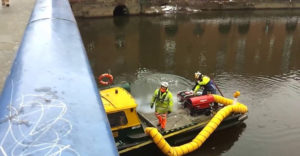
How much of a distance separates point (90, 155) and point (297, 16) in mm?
36633

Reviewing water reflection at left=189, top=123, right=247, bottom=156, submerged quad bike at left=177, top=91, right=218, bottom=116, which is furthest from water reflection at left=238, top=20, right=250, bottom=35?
submerged quad bike at left=177, top=91, right=218, bottom=116

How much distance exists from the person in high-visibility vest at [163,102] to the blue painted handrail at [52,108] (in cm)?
479

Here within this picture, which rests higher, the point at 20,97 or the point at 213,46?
the point at 20,97

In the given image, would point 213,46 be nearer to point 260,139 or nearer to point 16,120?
point 260,139

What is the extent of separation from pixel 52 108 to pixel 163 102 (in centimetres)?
667

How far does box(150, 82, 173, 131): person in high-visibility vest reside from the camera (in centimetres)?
975

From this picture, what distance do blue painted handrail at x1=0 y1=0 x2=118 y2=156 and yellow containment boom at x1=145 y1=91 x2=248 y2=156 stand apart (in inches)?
185

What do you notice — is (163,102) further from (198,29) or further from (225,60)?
(198,29)

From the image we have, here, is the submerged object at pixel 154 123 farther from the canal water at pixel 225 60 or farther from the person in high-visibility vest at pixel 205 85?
the canal water at pixel 225 60

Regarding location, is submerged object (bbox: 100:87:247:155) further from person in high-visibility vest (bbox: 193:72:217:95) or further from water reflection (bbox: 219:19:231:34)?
water reflection (bbox: 219:19:231:34)

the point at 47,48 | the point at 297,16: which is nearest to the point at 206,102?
the point at 47,48

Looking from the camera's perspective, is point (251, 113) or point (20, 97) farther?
point (251, 113)

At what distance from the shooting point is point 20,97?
3.57m

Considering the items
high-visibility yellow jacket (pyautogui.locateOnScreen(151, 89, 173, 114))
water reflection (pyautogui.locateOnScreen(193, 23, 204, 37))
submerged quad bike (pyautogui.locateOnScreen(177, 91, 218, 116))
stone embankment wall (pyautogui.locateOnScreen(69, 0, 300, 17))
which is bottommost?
submerged quad bike (pyautogui.locateOnScreen(177, 91, 218, 116))
